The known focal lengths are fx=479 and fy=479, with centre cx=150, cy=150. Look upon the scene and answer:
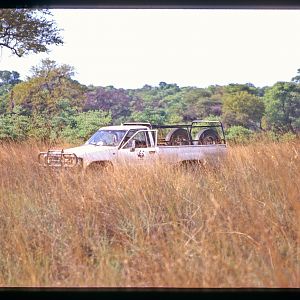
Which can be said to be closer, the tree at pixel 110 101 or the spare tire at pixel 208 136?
the tree at pixel 110 101

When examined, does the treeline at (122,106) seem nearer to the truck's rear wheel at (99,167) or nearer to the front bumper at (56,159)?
the front bumper at (56,159)

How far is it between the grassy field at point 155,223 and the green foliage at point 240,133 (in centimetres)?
9

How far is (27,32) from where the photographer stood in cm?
475

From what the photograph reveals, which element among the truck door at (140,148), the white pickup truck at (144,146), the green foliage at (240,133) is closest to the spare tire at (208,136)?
the white pickup truck at (144,146)

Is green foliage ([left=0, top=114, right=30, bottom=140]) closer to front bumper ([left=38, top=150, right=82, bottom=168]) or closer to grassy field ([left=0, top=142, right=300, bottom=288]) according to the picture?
grassy field ([left=0, top=142, right=300, bottom=288])

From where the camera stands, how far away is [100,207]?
420cm

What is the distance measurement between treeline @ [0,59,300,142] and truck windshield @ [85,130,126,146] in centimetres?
Answer: 8

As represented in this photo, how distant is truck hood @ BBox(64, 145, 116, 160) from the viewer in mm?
4711

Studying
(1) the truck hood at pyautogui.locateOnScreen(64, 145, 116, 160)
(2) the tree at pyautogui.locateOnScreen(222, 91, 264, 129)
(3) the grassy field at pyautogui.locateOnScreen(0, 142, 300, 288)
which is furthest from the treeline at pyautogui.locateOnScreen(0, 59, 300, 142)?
(3) the grassy field at pyautogui.locateOnScreen(0, 142, 300, 288)

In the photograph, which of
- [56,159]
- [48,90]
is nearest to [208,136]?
[56,159]

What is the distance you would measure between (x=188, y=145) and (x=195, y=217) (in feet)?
4.22

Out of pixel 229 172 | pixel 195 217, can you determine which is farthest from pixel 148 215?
pixel 229 172

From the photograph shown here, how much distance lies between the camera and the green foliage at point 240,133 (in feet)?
15.6

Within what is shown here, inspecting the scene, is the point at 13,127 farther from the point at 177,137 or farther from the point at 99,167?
the point at 177,137
